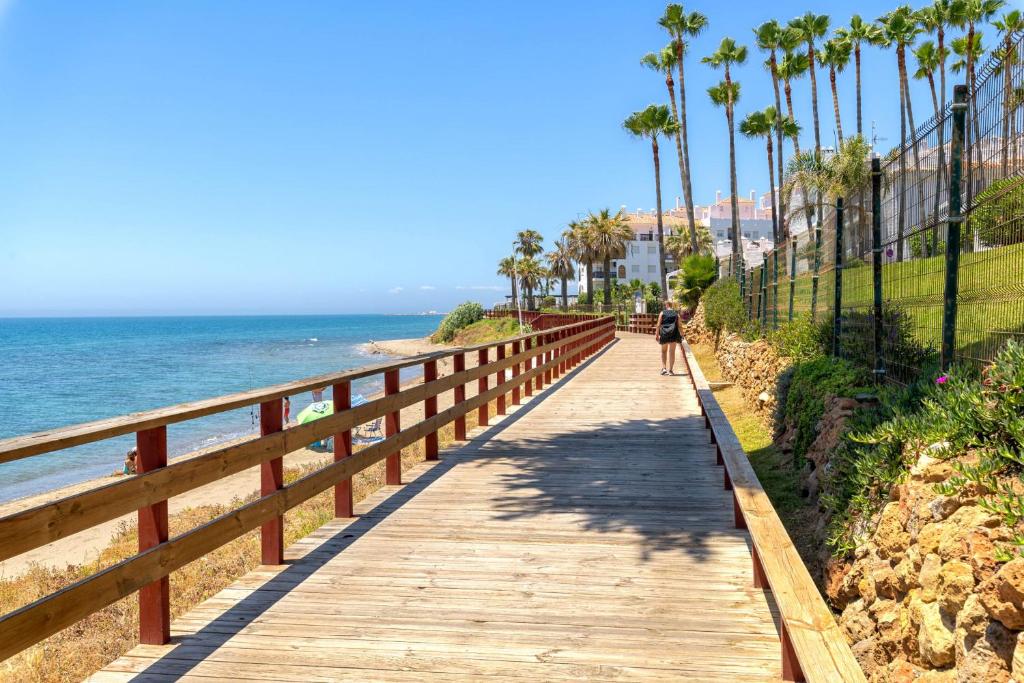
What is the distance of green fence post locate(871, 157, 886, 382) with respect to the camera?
303 inches

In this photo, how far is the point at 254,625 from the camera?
4.35 meters

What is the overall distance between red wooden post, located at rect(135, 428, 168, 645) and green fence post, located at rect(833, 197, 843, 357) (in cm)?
828

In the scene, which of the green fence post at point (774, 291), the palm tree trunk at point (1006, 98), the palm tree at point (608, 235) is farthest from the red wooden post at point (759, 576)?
the palm tree at point (608, 235)

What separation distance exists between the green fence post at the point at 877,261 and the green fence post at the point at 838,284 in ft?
6.64

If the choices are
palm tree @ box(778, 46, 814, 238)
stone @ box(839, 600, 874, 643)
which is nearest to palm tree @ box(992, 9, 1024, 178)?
stone @ box(839, 600, 874, 643)

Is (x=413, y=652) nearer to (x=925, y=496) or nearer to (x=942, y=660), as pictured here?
(x=942, y=660)

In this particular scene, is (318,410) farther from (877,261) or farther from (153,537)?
(153,537)

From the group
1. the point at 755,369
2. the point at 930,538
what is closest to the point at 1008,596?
the point at 930,538

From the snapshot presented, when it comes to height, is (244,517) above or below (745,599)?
above

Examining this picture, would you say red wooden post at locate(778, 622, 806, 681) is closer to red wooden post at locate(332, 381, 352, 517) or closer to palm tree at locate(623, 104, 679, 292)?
red wooden post at locate(332, 381, 352, 517)

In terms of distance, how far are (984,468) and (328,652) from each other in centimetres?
314

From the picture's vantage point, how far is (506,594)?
479 cm

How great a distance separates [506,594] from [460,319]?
85.5 metres

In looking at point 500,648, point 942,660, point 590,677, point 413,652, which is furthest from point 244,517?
point 942,660
